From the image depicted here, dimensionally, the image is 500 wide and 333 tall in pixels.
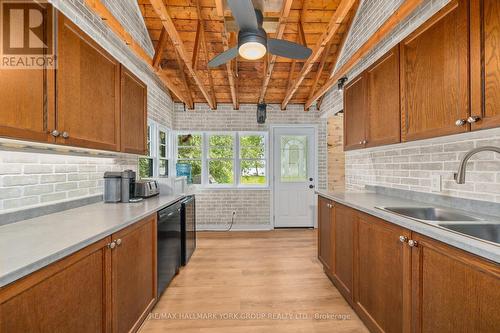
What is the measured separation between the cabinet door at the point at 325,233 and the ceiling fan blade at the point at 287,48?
1.57 meters

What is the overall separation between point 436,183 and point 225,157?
392 centimetres

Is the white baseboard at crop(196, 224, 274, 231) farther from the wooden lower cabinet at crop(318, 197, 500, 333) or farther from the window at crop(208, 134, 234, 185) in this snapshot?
the wooden lower cabinet at crop(318, 197, 500, 333)

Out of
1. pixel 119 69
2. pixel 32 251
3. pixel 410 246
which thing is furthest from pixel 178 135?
pixel 410 246

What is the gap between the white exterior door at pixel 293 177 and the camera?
522cm

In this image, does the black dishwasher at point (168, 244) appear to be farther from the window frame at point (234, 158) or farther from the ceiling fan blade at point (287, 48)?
the window frame at point (234, 158)

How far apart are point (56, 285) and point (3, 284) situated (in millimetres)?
285

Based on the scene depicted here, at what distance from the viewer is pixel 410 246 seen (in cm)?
138

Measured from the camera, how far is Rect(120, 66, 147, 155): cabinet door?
2279 millimetres

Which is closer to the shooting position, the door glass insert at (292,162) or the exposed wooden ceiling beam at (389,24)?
the exposed wooden ceiling beam at (389,24)

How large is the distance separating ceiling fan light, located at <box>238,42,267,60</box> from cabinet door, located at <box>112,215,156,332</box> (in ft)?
5.29

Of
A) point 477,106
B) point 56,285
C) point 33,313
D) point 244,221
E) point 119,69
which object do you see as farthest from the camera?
point 244,221

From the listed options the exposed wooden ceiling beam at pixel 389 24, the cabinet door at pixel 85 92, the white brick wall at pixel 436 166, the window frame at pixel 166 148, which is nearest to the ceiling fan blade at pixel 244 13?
the cabinet door at pixel 85 92

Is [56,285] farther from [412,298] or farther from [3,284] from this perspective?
[412,298]

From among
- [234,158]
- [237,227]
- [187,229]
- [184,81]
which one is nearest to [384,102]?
[187,229]
